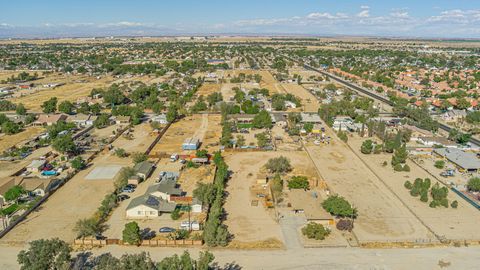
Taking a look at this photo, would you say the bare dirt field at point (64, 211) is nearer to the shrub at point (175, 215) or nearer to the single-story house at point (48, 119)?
the shrub at point (175, 215)

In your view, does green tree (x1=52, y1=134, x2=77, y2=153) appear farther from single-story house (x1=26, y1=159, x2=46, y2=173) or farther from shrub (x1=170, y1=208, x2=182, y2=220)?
shrub (x1=170, y1=208, x2=182, y2=220)

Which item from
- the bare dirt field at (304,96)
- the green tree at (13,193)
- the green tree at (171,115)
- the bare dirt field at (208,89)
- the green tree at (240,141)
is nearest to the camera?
the green tree at (13,193)

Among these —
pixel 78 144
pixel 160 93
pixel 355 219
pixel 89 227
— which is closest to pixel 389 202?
pixel 355 219

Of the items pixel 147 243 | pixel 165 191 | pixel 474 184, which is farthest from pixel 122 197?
pixel 474 184

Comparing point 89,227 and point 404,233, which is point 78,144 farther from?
point 404,233

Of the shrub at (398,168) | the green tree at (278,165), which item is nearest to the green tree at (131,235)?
the green tree at (278,165)

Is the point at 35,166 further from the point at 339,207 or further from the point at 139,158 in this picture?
the point at 339,207
